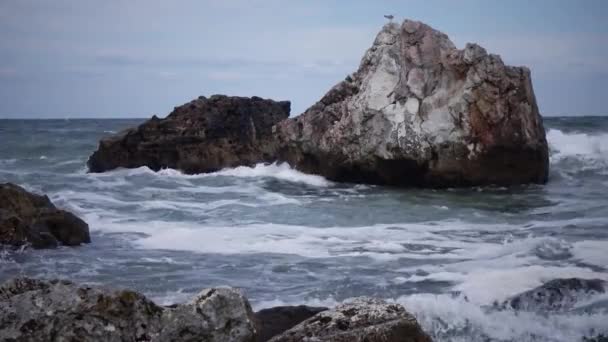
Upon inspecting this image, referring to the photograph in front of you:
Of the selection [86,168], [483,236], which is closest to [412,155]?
[483,236]

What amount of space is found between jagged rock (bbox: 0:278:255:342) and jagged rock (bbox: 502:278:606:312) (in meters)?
2.91

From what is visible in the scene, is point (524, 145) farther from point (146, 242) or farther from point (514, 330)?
point (514, 330)

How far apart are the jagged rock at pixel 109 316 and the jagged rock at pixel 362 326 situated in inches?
11.3

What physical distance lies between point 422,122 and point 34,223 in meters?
8.68

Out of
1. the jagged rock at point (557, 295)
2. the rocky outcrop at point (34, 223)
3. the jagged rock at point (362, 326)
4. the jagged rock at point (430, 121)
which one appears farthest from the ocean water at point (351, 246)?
the jagged rock at point (362, 326)

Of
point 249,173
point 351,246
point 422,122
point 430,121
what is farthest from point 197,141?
point 351,246

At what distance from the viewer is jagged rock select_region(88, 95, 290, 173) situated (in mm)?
20050

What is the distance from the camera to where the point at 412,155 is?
1557 cm

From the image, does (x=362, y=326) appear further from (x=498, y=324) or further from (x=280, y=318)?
(x=498, y=324)

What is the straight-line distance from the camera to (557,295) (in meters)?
6.12

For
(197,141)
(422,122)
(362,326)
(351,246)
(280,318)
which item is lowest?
(351,246)

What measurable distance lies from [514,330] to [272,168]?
13.7 meters

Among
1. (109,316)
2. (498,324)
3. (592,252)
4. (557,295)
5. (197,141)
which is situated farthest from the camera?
(197,141)

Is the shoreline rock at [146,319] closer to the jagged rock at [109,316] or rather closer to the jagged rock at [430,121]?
the jagged rock at [109,316]
